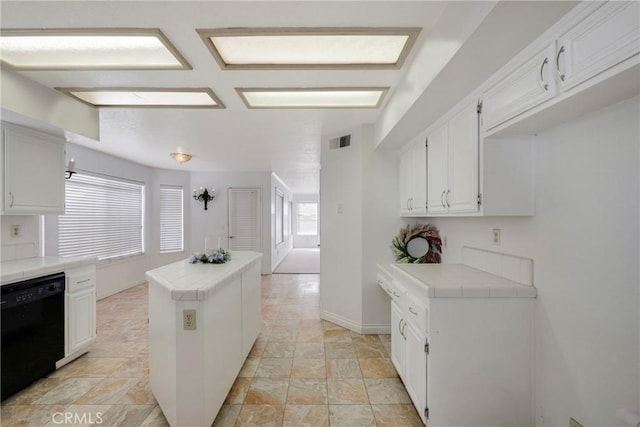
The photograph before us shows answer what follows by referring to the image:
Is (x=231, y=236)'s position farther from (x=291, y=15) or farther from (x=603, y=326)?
(x=603, y=326)

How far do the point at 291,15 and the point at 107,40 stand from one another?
1183 mm

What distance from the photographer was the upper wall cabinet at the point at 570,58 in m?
0.90

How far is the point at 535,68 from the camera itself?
1.26 m

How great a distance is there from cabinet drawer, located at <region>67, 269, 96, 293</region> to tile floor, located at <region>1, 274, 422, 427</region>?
0.71m

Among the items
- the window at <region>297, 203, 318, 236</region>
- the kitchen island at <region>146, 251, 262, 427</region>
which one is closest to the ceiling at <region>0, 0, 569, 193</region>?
the kitchen island at <region>146, 251, 262, 427</region>

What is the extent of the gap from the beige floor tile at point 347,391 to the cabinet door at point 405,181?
1.72m

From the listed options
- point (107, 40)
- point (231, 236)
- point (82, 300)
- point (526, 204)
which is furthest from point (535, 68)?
point (231, 236)

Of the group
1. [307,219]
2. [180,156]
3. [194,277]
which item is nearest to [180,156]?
[180,156]

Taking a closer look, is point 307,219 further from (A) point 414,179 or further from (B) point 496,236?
(B) point 496,236

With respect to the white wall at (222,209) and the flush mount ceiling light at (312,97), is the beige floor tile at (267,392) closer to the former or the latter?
the flush mount ceiling light at (312,97)

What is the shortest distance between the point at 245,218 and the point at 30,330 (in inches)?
179

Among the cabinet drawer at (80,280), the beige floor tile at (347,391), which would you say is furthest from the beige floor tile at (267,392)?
the cabinet drawer at (80,280)

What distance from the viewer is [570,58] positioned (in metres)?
→ 1.09

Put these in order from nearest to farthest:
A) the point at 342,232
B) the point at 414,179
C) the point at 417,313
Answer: the point at 417,313 < the point at 414,179 < the point at 342,232
